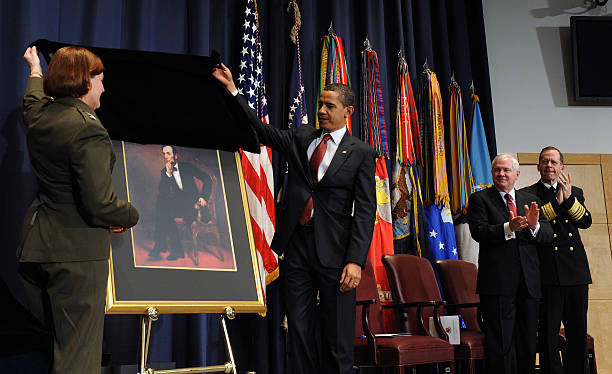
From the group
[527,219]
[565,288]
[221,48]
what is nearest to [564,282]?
[565,288]

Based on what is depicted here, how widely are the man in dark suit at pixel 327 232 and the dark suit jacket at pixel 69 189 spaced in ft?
3.67

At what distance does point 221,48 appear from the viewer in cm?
539

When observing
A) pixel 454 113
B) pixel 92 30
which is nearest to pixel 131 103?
pixel 92 30

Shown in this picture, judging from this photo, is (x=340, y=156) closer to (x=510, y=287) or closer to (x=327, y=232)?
(x=327, y=232)

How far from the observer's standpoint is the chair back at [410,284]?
17.5 feet

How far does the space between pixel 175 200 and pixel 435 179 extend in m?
3.55

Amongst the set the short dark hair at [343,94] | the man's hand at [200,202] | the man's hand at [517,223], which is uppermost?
the short dark hair at [343,94]

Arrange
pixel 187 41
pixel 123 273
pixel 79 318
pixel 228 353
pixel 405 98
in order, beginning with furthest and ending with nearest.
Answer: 1. pixel 405 98
2. pixel 187 41
3. pixel 228 353
4. pixel 123 273
5. pixel 79 318

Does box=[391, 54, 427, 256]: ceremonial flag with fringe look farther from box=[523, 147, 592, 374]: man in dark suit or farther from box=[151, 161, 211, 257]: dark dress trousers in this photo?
box=[151, 161, 211, 257]: dark dress trousers

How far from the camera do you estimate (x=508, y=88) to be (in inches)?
301

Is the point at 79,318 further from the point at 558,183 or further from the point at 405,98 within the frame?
the point at 405,98

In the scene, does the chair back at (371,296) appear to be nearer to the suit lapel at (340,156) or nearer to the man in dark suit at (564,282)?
the man in dark suit at (564,282)

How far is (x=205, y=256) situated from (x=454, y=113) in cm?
410

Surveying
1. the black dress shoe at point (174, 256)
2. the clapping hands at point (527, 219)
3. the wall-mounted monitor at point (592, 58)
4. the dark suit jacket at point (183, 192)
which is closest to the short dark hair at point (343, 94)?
the dark suit jacket at point (183, 192)
